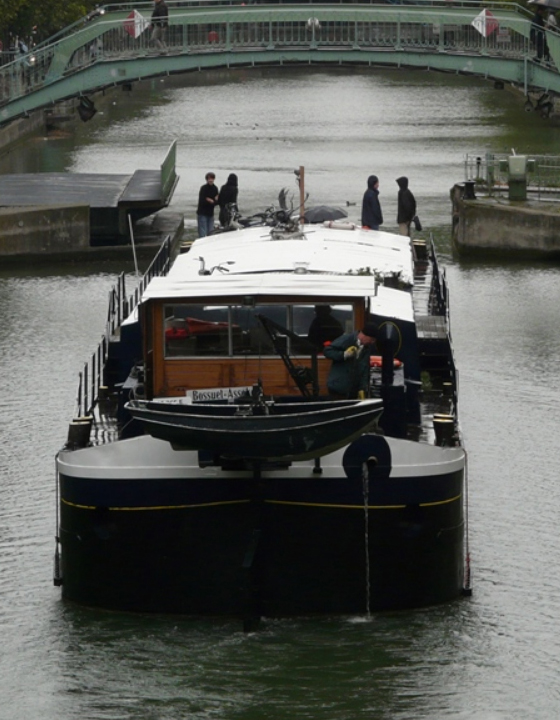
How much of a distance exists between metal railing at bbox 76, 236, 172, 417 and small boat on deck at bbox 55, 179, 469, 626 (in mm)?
1690

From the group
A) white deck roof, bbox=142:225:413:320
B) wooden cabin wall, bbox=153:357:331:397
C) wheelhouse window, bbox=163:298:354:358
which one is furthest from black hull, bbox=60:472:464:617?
white deck roof, bbox=142:225:413:320

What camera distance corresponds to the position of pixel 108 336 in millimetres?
22141

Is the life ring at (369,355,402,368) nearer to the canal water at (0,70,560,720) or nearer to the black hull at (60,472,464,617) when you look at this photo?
the black hull at (60,472,464,617)

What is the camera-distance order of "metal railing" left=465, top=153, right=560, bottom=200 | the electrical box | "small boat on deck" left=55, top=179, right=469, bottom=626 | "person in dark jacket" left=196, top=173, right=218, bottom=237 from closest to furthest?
1. "small boat on deck" left=55, top=179, right=469, bottom=626
2. "person in dark jacket" left=196, top=173, right=218, bottom=237
3. the electrical box
4. "metal railing" left=465, top=153, right=560, bottom=200

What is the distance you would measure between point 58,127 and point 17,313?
4051 cm

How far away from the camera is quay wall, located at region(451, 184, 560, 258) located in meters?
36.3

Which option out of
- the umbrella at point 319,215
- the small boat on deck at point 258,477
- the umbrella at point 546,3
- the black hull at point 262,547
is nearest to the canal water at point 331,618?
the black hull at point 262,547

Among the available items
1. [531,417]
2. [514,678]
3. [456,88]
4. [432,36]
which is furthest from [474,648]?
[456,88]

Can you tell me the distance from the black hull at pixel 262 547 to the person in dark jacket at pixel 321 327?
180 centimetres

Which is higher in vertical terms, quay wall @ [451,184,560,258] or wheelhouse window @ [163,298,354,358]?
wheelhouse window @ [163,298,354,358]

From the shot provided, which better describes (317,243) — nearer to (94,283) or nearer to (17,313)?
(17,313)

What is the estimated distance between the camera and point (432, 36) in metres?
50.4

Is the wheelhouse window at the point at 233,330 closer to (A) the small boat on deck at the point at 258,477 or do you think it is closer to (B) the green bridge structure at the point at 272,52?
(A) the small boat on deck at the point at 258,477

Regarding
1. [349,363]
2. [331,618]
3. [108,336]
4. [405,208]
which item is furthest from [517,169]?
[331,618]
